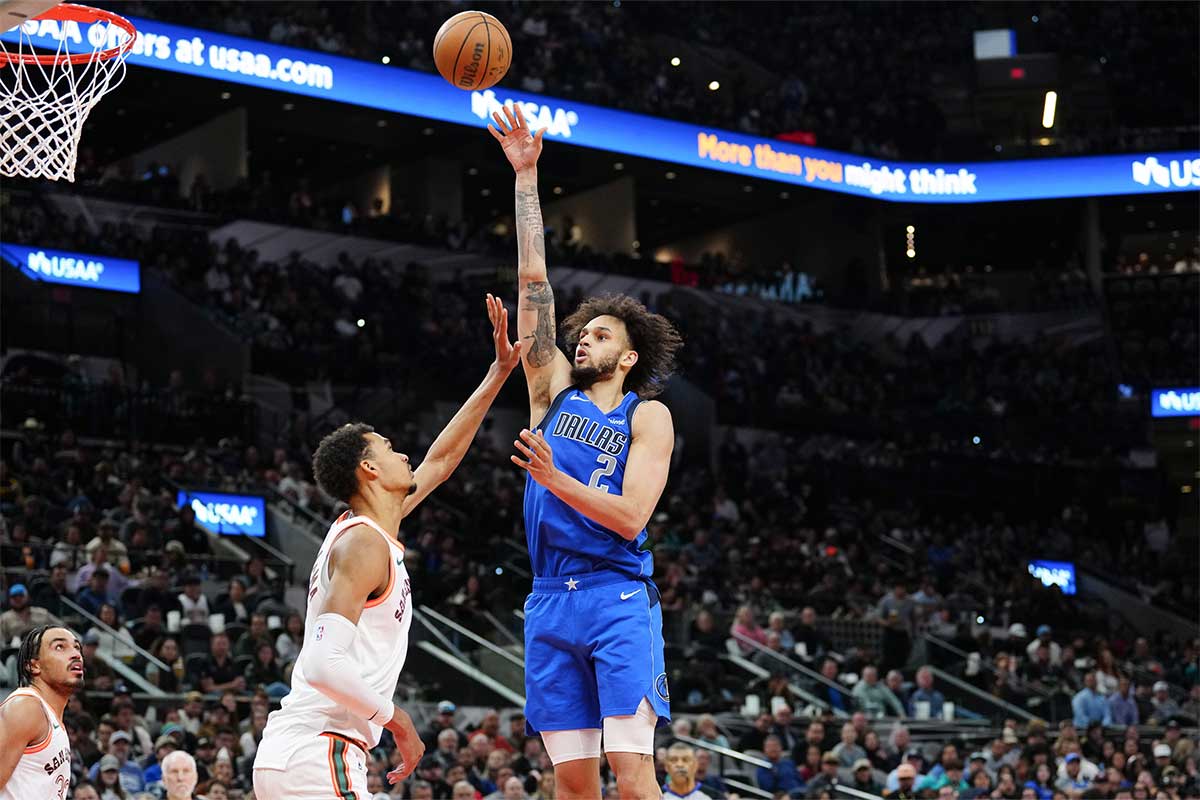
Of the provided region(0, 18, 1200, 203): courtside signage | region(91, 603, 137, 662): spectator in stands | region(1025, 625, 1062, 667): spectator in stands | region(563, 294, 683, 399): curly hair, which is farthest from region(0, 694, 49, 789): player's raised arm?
region(0, 18, 1200, 203): courtside signage

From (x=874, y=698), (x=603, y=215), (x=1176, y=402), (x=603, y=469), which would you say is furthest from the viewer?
(x=603, y=215)

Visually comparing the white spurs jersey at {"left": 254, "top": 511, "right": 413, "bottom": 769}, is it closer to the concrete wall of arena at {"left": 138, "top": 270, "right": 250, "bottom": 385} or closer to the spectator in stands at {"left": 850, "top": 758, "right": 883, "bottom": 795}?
the spectator in stands at {"left": 850, "top": 758, "right": 883, "bottom": 795}

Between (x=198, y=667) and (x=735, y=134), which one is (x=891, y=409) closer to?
(x=735, y=134)

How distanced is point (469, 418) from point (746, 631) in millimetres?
12579

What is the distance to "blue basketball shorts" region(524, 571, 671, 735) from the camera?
19.3 feet

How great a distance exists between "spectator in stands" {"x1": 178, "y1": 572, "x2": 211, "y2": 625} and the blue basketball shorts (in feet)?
32.1

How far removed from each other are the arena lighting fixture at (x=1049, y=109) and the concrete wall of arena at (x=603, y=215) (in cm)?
1028

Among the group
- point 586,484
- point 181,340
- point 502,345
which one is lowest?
point 586,484

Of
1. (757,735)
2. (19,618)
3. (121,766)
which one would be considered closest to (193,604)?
(19,618)

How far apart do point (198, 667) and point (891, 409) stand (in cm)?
2046

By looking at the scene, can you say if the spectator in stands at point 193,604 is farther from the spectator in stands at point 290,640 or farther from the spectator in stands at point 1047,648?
the spectator in stands at point 1047,648

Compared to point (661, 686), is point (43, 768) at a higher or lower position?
lower

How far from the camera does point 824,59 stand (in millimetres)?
39125

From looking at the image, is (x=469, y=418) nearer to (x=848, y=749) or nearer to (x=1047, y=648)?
(x=848, y=749)
